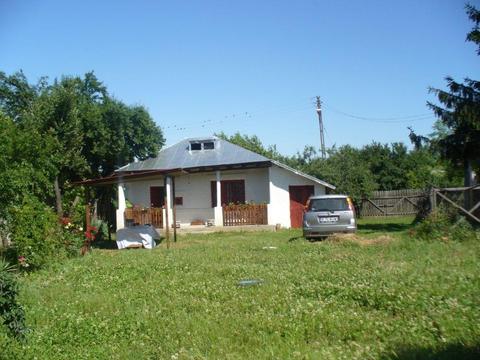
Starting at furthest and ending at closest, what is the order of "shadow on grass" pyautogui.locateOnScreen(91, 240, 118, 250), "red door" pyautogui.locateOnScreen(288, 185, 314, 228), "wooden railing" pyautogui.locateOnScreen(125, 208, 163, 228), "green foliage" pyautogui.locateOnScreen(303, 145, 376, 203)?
1. "green foliage" pyautogui.locateOnScreen(303, 145, 376, 203)
2. "red door" pyautogui.locateOnScreen(288, 185, 314, 228)
3. "wooden railing" pyautogui.locateOnScreen(125, 208, 163, 228)
4. "shadow on grass" pyautogui.locateOnScreen(91, 240, 118, 250)

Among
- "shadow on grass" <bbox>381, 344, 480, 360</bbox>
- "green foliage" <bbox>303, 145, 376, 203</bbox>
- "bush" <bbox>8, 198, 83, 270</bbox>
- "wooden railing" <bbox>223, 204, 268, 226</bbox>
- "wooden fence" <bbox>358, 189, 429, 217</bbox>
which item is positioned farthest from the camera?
"wooden fence" <bbox>358, 189, 429, 217</bbox>

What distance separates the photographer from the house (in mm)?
24516

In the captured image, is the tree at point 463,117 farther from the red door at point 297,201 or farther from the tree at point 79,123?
the tree at point 79,123

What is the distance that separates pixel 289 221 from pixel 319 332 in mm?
20445

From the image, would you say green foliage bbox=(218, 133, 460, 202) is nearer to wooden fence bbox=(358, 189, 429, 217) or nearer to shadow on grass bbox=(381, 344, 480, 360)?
wooden fence bbox=(358, 189, 429, 217)

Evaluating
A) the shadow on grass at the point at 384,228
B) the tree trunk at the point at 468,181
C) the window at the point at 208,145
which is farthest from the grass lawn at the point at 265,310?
the window at the point at 208,145

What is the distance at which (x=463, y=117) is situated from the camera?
59.3 ft

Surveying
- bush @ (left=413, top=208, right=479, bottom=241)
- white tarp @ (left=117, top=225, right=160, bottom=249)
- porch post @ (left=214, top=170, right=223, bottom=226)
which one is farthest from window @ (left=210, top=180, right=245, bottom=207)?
bush @ (left=413, top=208, right=479, bottom=241)

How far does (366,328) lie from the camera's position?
555 centimetres

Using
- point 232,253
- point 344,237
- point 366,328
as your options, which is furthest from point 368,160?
point 366,328

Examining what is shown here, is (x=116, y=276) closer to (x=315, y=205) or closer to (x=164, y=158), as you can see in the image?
(x=315, y=205)

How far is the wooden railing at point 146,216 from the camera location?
24.8 m

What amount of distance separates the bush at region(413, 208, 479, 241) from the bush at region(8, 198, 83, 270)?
1024cm

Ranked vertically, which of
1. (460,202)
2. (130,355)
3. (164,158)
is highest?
(164,158)
